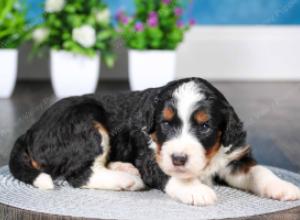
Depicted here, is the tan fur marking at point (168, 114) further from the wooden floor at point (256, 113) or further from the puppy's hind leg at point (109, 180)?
the wooden floor at point (256, 113)

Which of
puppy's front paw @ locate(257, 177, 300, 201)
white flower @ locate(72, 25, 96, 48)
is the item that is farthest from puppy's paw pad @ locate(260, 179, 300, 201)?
white flower @ locate(72, 25, 96, 48)

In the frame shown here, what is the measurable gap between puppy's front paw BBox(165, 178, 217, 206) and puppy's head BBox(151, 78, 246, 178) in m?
0.12

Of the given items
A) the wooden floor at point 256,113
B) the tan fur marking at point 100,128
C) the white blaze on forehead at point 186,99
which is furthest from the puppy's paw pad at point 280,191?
the wooden floor at point 256,113

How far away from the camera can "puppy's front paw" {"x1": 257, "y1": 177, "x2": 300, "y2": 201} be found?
10.8 feet

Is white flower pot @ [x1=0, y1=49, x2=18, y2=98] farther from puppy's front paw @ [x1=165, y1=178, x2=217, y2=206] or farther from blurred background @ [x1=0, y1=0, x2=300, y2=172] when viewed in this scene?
puppy's front paw @ [x1=165, y1=178, x2=217, y2=206]

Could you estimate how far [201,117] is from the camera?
124 inches

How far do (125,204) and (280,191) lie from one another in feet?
2.49

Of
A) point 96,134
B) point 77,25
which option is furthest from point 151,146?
point 77,25

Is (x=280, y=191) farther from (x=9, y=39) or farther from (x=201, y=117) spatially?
(x=9, y=39)

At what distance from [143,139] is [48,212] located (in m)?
0.72

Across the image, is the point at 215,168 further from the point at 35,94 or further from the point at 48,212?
the point at 35,94

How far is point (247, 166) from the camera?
11.4ft

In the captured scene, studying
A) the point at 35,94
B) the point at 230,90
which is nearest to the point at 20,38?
the point at 35,94

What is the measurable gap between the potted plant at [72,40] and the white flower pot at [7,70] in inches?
16.9
